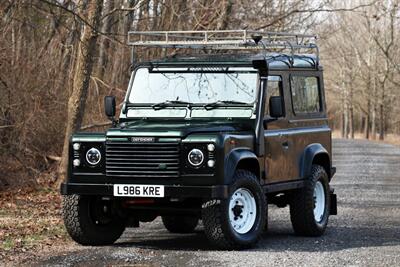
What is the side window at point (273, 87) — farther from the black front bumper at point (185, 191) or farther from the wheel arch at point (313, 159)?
the black front bumper at point (185, 191)

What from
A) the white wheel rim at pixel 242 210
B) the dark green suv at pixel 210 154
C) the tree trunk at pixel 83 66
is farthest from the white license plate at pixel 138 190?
the tree trunk at pixel 83 66

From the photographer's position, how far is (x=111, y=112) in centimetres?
1175

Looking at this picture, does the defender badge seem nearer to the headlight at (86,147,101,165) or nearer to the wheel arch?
the headlight at (86,147,101,165)

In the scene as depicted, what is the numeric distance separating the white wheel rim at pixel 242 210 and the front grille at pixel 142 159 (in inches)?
28.8

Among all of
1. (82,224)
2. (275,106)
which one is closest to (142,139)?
(82,224)

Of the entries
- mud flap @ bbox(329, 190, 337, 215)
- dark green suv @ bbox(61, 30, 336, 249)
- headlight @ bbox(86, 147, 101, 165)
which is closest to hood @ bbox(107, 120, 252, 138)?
dark green suv @ bbox(61, 30, 336, 249)

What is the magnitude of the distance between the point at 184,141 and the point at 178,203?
0.80 meters

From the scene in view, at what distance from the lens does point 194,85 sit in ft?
38.3

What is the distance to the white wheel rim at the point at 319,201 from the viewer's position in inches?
492

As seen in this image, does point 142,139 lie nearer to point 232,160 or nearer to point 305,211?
point 232,160

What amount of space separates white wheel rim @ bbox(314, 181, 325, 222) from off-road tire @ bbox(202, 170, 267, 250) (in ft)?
6.39

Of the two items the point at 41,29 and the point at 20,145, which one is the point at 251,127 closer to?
the point at 20,145

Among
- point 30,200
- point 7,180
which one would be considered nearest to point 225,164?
point 30,200

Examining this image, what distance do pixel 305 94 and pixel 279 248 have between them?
254 cm
